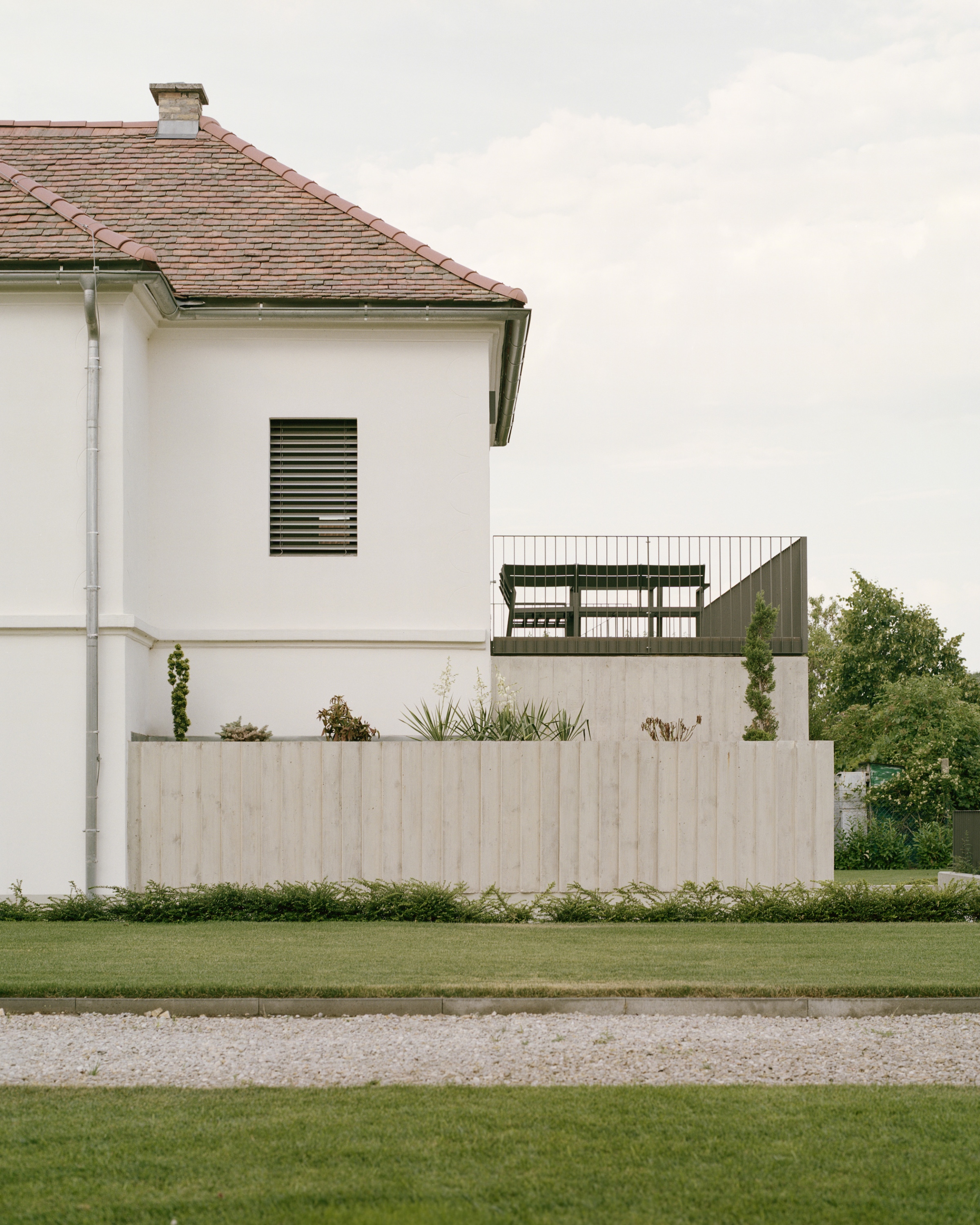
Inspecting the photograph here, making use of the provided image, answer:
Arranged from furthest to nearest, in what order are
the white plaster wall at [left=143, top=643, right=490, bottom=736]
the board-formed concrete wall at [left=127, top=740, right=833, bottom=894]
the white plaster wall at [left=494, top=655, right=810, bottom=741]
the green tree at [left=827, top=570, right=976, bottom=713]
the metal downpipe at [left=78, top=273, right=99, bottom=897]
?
the green tree at [left=827, top=570, right=976, bottom=713]
the white plaster wall at [left=494, top=655, right=810, bottom=741]
the white plaster wall at [left=143, top=643, right=490, bottom=736]
the board-formed concrete wall at [left=127, top=740, right=833, bottom=894]
the metal downpipe at [left=78, top=273, right=99, bottom=897]

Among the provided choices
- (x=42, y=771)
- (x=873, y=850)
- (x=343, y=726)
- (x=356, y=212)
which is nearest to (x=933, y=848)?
(x=873, y=850)

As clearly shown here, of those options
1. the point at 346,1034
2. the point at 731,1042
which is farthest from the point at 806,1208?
the point at 346,1034

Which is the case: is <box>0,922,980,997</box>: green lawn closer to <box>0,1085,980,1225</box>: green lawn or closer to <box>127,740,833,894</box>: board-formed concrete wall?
<box>127,740,833,894</box>: board-formed concrete wall

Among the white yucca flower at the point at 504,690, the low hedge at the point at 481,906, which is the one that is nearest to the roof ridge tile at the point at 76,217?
the white yucca flower at the point at 504,690

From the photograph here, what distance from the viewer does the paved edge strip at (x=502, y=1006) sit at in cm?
741

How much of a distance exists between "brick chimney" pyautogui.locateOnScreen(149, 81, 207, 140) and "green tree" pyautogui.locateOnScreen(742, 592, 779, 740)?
10.0 m

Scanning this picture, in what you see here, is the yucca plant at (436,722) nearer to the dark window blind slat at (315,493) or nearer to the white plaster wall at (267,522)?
the white plaster wall at (267,522)

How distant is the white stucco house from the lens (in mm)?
12508

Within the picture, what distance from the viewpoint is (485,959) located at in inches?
348

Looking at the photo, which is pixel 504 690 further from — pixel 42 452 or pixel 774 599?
pixel 42 452

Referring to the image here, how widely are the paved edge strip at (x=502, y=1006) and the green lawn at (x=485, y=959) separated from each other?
0.09m

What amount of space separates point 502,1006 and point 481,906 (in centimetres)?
424

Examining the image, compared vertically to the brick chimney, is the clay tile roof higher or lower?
lower

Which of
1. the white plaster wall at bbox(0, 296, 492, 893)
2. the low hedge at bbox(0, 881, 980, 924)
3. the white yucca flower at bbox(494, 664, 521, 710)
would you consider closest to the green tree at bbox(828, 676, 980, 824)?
the white yucca flower at bbox(494, 664, 521, 710)
